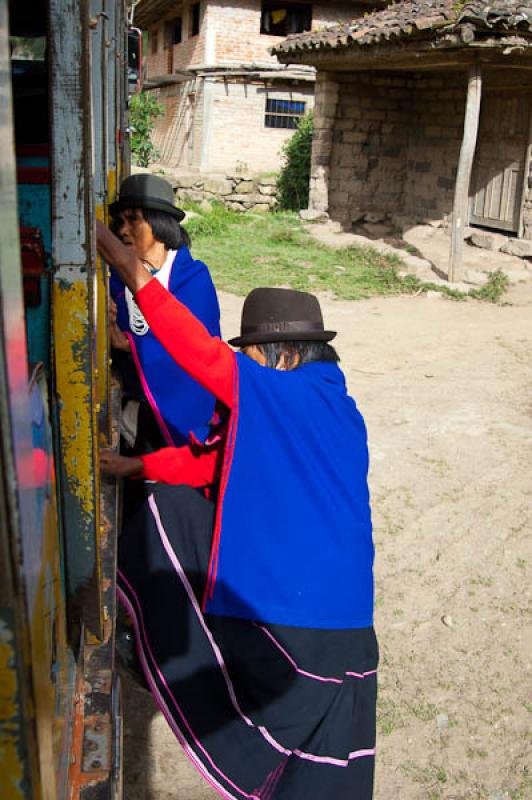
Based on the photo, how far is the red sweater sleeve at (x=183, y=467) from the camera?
2.32 meters

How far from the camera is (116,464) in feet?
7.25

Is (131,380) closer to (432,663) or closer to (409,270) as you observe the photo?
(432,663)

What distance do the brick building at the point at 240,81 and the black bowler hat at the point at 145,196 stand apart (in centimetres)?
1623

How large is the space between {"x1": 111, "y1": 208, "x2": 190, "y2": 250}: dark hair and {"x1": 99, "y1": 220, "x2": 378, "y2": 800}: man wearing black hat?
0.97m

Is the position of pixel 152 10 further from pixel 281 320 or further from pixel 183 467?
pixel 281 320

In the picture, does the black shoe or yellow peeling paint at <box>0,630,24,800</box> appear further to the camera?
the black shoe

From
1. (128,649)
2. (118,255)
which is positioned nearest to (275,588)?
(128,649)

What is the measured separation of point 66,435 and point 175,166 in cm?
2088

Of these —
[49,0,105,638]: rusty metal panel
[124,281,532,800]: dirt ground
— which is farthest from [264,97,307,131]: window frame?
[49,0,105,638]: rusty metal panel

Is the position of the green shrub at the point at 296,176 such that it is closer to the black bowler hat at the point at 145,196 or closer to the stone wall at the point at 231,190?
the stone wall at the point at 231,190

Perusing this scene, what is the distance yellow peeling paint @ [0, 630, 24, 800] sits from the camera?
0.58 metres

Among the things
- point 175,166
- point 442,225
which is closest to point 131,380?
point 442,225

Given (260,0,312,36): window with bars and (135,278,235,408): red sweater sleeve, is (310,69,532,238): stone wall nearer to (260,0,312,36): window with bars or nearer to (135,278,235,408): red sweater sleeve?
(260,0,312,36): window with bars

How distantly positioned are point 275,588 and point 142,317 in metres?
1.35
